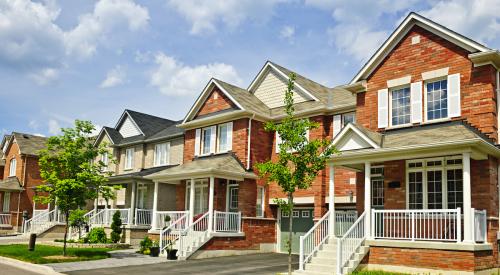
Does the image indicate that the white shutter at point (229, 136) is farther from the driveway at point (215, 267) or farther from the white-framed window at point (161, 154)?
the white-framed window at point (161, 154)

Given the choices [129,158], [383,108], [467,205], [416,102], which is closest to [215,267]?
[383,108]

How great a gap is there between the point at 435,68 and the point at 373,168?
4.48 m

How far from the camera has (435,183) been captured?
17.7 metres

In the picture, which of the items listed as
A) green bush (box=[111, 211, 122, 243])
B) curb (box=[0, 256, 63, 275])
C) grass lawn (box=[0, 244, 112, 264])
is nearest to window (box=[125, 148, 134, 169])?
green bush (box=[111, 211, 122, 243])

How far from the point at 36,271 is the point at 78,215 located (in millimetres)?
3901

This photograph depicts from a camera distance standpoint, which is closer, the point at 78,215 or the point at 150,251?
the point at 78,215

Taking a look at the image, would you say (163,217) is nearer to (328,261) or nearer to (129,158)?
(129,158)

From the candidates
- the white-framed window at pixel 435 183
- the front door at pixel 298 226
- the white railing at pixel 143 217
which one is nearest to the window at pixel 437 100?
the white-framed window at pixel 435 183

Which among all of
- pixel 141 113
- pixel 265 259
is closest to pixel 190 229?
pixel 265 259

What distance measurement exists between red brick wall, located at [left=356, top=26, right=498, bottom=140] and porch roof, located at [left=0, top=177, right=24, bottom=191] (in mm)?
31009

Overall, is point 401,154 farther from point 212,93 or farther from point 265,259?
point 212,93

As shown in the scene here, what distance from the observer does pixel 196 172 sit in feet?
79.8

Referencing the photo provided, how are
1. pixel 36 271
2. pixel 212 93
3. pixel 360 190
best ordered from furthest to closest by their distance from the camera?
pixel 212 93 < pixel 360 190 < pixel 36 271

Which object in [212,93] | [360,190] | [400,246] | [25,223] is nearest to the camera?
[400,246]
